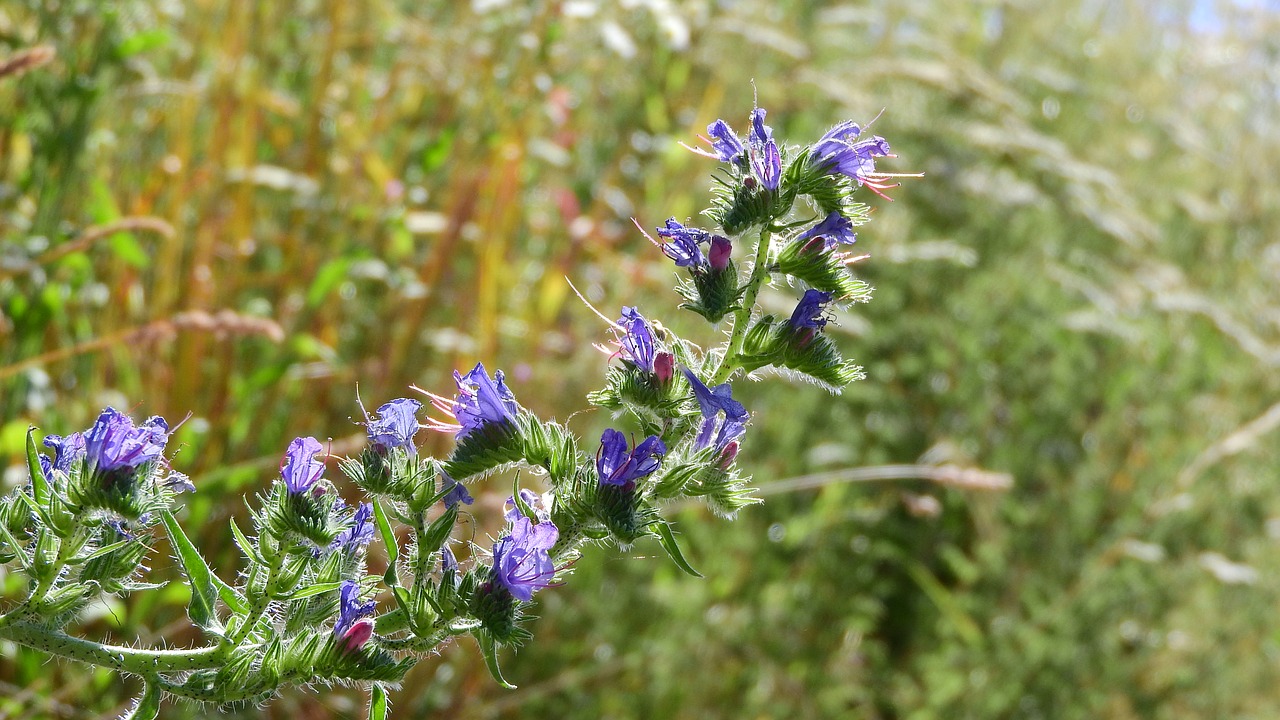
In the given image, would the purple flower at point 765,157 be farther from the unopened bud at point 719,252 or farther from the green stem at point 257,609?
the green stem at point 257,609

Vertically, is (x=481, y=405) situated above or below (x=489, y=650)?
above

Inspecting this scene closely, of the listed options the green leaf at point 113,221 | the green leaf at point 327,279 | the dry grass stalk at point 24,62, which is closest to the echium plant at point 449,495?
the dry grass stalk at point 24,62

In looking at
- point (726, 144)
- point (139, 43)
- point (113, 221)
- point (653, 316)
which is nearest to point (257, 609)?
point (726, 144)

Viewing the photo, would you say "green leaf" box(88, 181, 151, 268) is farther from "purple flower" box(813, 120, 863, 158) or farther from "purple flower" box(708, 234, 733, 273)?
"purple flower" box(813, 120, 863, 158)

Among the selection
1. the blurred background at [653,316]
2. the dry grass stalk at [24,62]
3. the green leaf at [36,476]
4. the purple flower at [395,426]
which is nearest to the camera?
the green leaf at [36,476]

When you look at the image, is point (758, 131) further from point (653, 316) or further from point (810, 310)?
point (653, 316)

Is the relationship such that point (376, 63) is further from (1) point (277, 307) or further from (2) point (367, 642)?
(2) point (367, 642)
